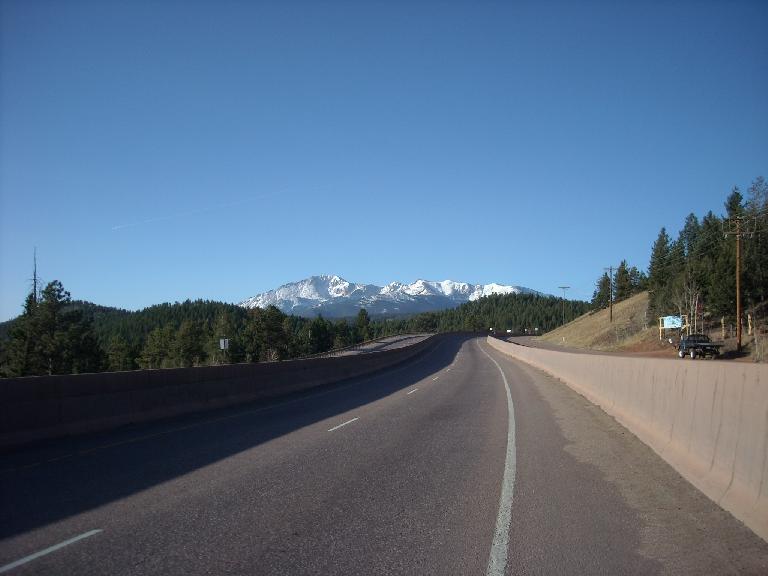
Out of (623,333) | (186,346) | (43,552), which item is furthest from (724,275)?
(186,346)

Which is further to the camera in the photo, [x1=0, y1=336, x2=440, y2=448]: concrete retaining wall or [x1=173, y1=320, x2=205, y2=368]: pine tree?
[x1=173, y1=320, x2=205, y2=368]: pine tree

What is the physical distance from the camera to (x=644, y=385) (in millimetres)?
13633

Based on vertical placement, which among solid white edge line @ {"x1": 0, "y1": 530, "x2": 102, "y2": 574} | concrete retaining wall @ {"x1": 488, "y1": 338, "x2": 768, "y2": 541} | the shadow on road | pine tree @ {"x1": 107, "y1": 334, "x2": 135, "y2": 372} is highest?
concrete retaining wall @ {"x1": 488, "y1": 338, "x2": 768, "y2": 541}

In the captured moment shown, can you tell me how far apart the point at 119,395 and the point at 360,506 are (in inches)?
385

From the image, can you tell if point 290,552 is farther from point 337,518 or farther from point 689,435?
point 689,435

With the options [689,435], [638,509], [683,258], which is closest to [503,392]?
[689,435]

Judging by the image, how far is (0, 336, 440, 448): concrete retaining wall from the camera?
42.0ft

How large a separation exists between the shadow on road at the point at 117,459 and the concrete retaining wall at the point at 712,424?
692 cm

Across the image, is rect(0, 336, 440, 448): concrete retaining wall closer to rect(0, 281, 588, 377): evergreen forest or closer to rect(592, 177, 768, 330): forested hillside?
rect(0, 281, 588, 377): evergreen forest

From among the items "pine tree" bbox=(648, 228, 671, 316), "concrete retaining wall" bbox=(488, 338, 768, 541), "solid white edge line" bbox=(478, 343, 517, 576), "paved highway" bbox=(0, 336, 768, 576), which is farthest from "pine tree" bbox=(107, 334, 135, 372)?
"solid white edge line" bbox=(478, 343, 517, 576)

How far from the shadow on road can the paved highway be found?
43 millimetres

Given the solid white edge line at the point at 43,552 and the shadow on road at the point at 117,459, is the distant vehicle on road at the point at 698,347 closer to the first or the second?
the shadow on road at the point at 117,459

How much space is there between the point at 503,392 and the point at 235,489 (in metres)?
18.0

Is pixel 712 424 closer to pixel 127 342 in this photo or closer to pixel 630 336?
pixel 630 336
